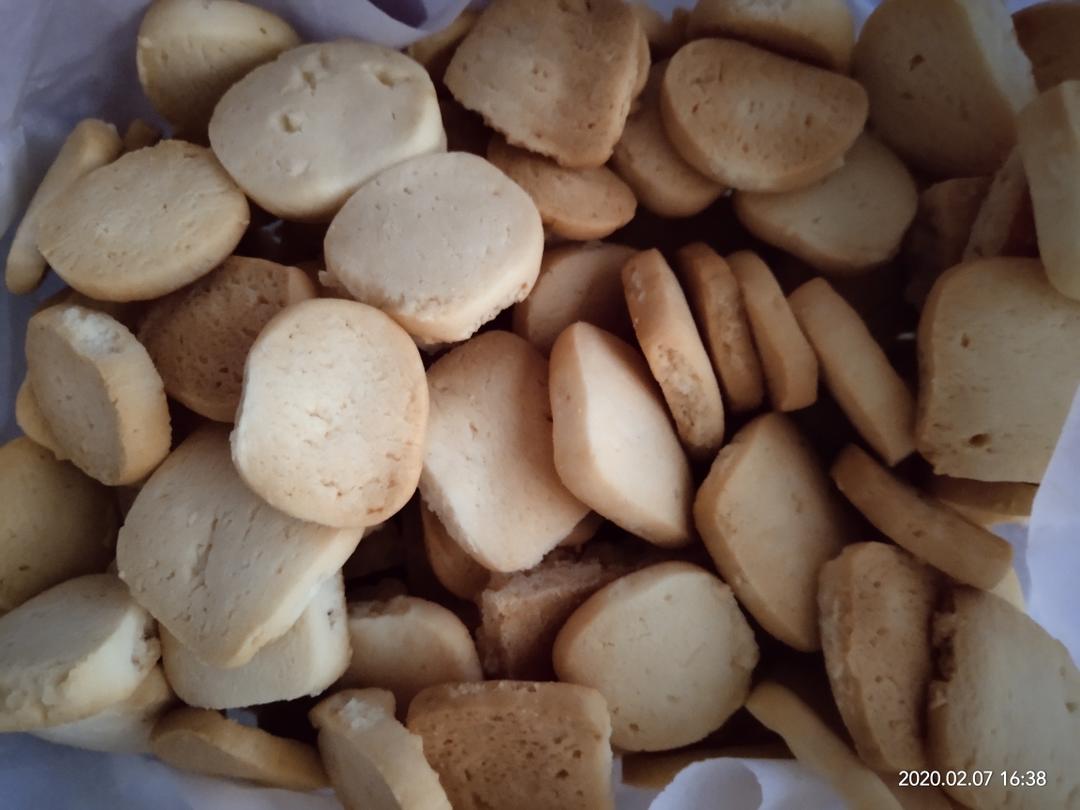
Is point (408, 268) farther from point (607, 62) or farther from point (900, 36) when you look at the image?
point (900, 36)

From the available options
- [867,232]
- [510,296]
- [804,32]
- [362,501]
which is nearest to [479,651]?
[362,501]

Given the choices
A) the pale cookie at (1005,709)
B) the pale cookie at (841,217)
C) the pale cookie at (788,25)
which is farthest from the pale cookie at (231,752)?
the pale cookie at (788,25)

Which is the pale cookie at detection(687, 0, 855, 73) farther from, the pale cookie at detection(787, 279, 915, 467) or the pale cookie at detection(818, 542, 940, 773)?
the pale cookie at detection(818, 542, 940, 773)

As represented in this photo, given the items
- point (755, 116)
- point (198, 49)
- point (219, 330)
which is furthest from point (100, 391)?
point (755, 116)

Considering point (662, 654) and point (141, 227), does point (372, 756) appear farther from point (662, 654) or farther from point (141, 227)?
point (141, 227)

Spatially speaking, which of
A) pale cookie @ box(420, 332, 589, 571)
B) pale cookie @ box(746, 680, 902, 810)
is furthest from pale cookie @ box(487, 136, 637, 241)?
pale cookie @ box(746, 680, 902, 810)
